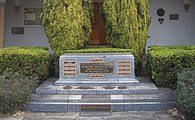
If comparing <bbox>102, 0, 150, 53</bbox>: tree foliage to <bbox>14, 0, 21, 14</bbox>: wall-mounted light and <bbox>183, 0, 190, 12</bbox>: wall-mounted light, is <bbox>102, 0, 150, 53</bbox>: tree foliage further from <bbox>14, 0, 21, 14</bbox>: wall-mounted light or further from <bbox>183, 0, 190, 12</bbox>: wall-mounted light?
<bbox>14, 0, 21, 14</bbox>: wall-mounted light

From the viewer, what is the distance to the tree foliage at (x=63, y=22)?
33.9 ft

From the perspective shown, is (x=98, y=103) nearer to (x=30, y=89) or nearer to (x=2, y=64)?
(x=30, y=89)

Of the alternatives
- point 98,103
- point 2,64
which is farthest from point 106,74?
point 2,64

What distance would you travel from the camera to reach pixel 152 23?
15.5 metres

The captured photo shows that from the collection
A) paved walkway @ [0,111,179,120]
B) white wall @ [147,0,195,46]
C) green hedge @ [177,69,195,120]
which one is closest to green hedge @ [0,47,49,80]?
paved walkway @ [0,111,179,120]

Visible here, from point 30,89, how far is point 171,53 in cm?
400

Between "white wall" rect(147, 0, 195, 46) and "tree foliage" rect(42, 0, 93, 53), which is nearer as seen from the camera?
"tree foliage" rect(42, 0, 93, 53)

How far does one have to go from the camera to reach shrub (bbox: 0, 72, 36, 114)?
7.29 m

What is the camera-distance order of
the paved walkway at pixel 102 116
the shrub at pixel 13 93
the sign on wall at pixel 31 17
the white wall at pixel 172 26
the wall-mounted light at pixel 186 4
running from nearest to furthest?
the paved walkway at pixel 102 116 < the shrub at pixel 13 93 < the wall-mounted light at pixel 186 4 < the white wall at pixel 172 26 < the sign on wall at pixel 31 17

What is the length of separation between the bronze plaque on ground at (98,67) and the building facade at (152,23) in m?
6.53

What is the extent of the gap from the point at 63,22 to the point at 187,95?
5083 millimetres

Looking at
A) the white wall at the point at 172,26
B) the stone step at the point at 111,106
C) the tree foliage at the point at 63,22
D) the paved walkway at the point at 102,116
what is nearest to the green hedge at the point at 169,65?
the stone step at the point at 111,106

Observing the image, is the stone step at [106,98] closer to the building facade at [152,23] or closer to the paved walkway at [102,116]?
the paved walkway at [102,116]

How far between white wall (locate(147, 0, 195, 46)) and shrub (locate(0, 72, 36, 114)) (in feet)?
28.8
